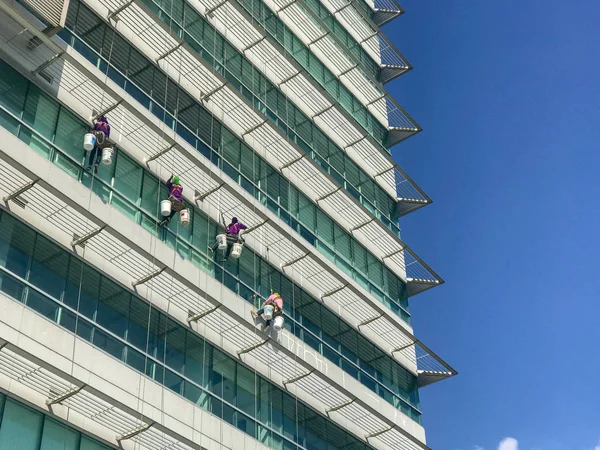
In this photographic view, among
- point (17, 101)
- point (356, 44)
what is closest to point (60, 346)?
point (17, 101)

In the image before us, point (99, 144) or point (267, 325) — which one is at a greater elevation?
point (99, 144)

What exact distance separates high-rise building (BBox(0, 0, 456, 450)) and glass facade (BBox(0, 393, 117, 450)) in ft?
0.12

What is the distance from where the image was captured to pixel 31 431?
21156 millimetres

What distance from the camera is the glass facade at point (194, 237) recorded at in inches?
989

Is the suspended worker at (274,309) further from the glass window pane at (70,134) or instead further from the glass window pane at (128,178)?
the glass window pane at (70,134)

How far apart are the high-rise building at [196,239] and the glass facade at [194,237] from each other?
7 cm

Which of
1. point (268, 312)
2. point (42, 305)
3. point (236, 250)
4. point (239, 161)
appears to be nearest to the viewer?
point (42, 305)

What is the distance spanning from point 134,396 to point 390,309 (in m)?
17.8

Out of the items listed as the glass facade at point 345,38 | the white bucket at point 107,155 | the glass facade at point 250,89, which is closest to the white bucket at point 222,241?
the glass facade at point 250,89

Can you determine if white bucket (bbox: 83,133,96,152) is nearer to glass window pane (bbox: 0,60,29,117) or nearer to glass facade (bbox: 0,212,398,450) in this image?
glass window pane (bbox: 0,60,29,117)

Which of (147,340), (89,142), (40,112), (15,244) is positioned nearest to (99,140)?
(89,142)

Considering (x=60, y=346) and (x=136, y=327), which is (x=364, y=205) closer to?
(x=136, y=327)

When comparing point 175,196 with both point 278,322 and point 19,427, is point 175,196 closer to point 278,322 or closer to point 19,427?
point 278,322

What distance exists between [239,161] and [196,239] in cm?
504
